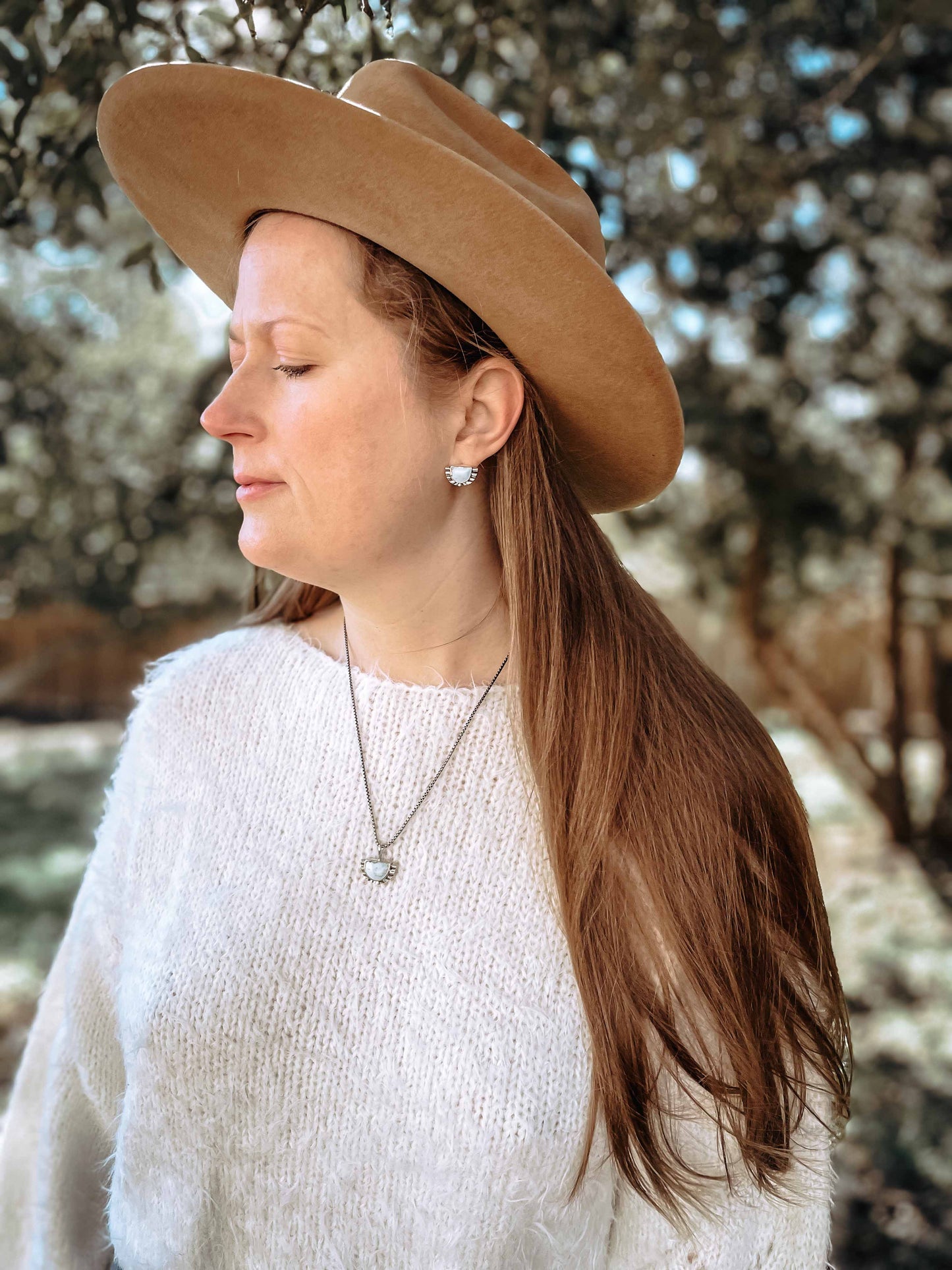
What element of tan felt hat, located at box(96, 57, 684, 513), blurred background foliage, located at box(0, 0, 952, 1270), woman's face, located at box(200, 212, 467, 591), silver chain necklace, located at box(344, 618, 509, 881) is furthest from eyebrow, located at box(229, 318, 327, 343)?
silver chain necklace, located at box(344, 618, 509, 881)

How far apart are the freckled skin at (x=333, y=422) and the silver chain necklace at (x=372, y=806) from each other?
0.21 meters

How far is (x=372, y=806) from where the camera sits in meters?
1.46

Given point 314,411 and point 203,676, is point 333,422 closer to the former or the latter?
point 314,411

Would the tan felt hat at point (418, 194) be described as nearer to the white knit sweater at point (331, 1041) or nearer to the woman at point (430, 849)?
the woman at point (430, 849)

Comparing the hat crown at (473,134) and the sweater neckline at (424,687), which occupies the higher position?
the hat crown at (473,134)

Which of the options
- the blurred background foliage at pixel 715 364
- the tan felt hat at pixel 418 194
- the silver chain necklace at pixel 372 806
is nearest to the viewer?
the tan felt hat at pixel 418 194

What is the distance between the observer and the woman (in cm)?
129

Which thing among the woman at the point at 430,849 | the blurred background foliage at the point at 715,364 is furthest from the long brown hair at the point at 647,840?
the blurred background foliage at the point at 715,364

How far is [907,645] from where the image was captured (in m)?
6.53

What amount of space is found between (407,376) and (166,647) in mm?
4113

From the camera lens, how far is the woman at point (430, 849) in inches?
51.0

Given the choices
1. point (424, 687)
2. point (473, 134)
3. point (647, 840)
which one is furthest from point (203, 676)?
point (473, 134)

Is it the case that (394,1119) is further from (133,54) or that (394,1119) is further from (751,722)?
(133,54)

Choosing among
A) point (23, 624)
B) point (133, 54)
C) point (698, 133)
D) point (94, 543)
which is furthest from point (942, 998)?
point (23, 624)
